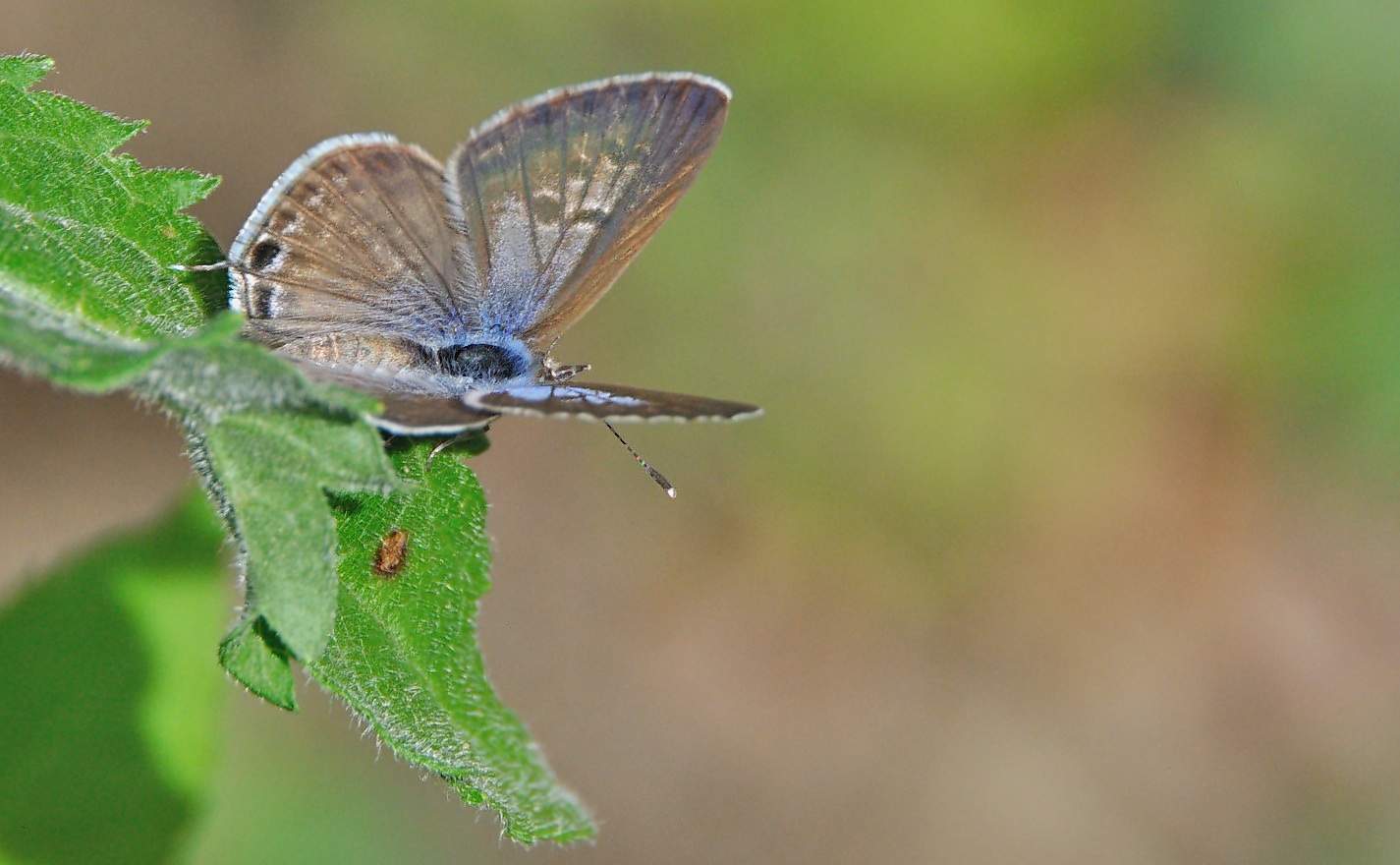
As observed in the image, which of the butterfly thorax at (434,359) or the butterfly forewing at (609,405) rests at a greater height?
the butterfly forewing at (609,405)

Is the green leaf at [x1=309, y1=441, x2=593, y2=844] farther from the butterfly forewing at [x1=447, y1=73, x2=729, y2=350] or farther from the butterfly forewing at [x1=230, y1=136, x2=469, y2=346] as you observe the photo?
the butterfly forewing at [x1=447, y1=73, x2=729, y2=350]

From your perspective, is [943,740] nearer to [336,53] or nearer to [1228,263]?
[1228,263]

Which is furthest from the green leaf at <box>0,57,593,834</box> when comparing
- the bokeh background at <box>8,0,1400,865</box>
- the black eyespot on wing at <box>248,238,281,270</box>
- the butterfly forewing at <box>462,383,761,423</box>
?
the bokeh background at <box>8,0,1400,865</box>

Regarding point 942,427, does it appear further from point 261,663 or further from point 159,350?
point 159,350

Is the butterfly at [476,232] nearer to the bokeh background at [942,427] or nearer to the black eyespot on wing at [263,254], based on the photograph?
the black eyespot on wing at [263,254]

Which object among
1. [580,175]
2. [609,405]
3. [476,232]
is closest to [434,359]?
[476,232]

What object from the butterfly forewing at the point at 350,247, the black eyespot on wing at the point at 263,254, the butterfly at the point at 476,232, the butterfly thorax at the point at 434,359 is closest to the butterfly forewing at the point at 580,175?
the butterfly at the point at 476,232

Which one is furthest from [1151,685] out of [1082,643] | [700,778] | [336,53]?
[336,53]
